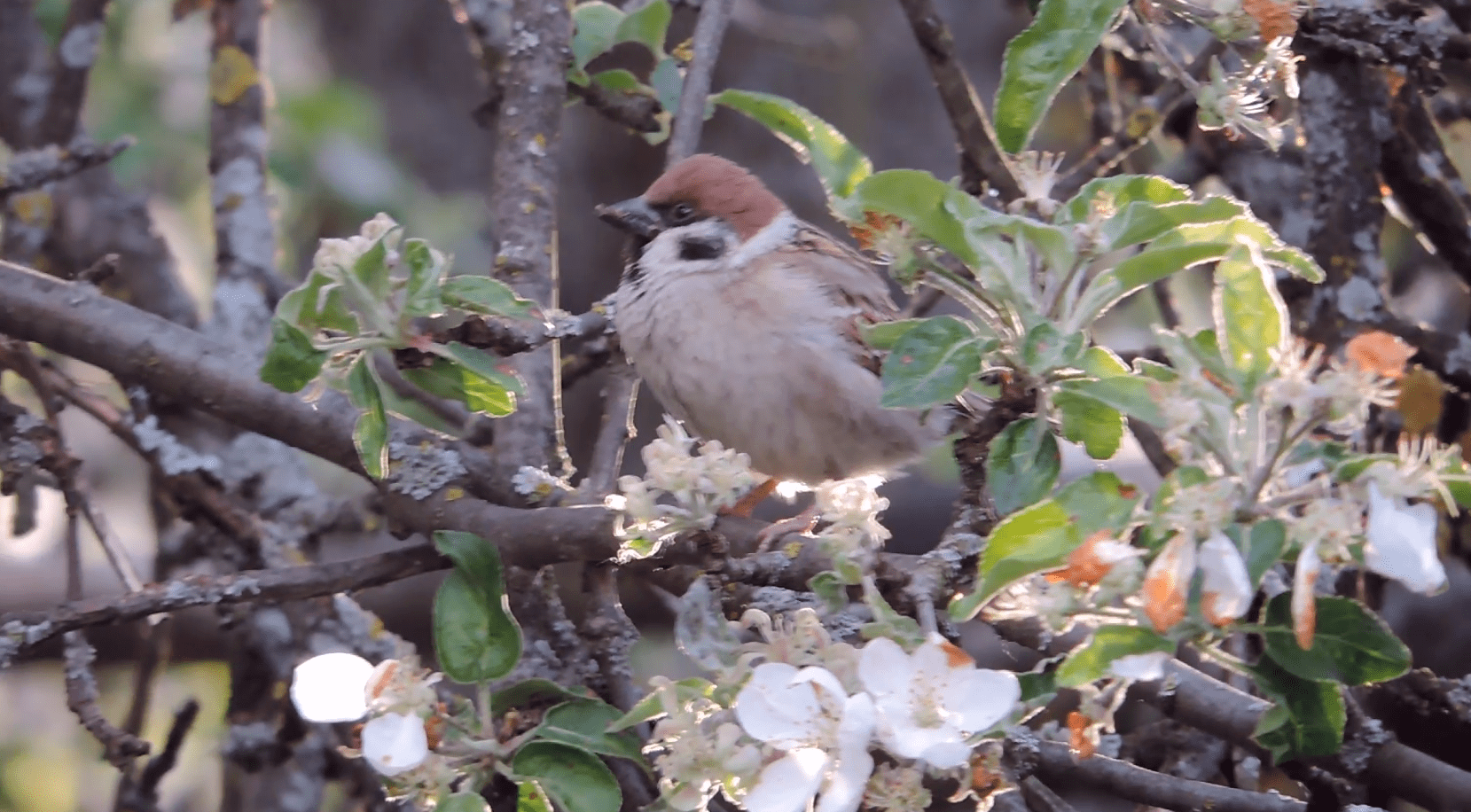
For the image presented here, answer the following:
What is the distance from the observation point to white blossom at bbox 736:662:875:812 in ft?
3.44

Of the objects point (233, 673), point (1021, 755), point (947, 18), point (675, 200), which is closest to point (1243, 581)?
point (1021, 755)

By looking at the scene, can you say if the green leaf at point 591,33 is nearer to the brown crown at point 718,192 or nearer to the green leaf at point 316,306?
the brown crown at point 718,192

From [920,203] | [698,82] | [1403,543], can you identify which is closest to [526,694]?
[920,203]

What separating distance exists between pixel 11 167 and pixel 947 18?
3182mm

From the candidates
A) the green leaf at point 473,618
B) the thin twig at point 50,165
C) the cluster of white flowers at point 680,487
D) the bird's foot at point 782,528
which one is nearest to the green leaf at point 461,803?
the green leaf at point 473,618

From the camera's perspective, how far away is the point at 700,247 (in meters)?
2.48

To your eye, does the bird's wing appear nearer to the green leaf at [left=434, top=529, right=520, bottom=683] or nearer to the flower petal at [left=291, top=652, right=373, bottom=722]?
the green leaf at [left=434, top=529, right=520, bottom=683]

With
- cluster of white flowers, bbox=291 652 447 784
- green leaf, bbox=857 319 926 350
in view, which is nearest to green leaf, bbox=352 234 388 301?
cluster of white flowers, bbox=291 652 447 784

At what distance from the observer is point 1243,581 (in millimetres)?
945

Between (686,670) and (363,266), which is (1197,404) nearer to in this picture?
(363,266)

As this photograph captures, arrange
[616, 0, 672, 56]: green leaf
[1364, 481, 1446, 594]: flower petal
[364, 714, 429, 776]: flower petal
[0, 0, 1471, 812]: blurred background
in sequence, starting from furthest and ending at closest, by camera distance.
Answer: [0, 0, 1471, 812]: blurred background < [616, 0, 672, 56]: green leaf < [364, 714, 429, 776]: flower petal < [1364, 481, 1446, 594]: flower petal

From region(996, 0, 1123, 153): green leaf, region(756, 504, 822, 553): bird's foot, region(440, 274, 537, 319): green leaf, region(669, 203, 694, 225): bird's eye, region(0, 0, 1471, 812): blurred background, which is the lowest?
region(0, 0, 1471, 812): blurred background

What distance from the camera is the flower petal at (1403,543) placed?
0.92m

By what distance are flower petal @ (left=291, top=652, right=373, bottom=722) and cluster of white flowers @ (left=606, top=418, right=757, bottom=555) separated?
0.96ft
